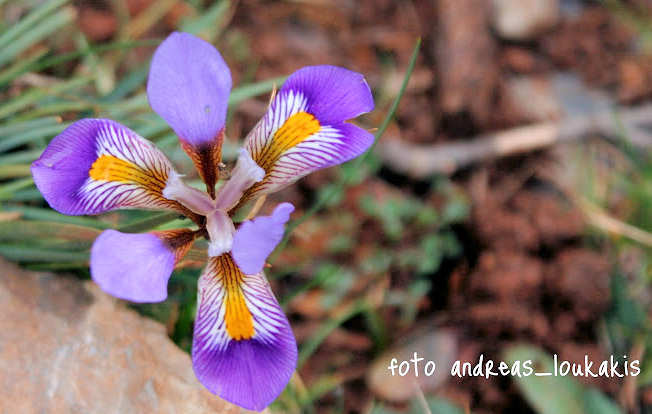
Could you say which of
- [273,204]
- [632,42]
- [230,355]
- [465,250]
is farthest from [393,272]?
[632,42]

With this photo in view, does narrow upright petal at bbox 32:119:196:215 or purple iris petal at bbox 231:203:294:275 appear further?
narrow upright petal at bbox 32:119:196:215

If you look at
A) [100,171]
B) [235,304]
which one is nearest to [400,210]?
[235,304]

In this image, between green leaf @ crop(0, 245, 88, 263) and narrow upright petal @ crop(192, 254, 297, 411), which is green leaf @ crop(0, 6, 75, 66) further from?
narrow upright petal @ crop(192, 254, 297, 411)

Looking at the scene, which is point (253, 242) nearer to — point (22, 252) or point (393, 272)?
point (22, 252)

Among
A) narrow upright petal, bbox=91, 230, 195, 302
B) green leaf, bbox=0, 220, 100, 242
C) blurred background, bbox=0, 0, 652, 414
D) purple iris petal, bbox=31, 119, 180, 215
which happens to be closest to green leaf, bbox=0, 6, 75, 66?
blurred background, bbox=0, 0, 652, 414

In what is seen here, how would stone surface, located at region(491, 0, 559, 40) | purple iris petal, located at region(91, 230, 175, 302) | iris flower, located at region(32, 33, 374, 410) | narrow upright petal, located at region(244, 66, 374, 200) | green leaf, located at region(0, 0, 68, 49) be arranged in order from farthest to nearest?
stone surface, located at region(491, 0, 559, 40) < green leaf, located at region(0, 0, 68, 49) < narrow upright petal, located at region(244, 66, 374, 200) < iris flower, located at region(32, 33, 374, 410) < purple iris petal, located at region(91, 230, 175, 302)

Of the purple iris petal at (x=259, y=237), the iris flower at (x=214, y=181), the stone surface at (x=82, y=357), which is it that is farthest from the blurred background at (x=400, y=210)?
the purple iris petal at (x=259, y=237)

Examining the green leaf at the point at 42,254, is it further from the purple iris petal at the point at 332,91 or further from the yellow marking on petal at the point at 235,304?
the purple iris petal at the point at 332,91
